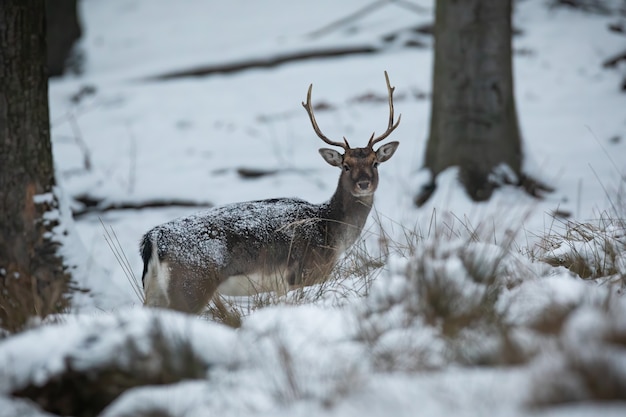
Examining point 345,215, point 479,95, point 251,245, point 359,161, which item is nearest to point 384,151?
point 359,161

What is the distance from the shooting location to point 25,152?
206 inches

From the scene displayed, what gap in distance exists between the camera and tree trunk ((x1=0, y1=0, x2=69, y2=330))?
518 centimetres

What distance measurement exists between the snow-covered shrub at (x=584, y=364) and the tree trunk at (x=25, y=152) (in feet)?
12.0

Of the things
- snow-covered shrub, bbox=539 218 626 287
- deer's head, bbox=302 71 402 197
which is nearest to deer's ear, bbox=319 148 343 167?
deer's head, bbox=302 71 402 197

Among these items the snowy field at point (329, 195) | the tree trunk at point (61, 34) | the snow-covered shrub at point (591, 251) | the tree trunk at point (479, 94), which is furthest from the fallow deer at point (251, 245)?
the tree trunk at point (61, 34)

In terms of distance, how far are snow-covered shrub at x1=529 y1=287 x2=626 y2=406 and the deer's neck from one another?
9.59ft

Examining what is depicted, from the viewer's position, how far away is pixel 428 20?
13.4m

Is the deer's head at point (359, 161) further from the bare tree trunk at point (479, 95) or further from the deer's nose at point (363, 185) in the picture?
the bare tree trunk at point (479, 95)

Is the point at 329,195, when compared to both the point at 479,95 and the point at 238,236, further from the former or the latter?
the point at 238,236

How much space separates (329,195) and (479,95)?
1.92 metres

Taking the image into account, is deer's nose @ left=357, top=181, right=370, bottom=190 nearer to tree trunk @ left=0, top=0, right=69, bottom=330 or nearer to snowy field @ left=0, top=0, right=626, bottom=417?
snowy field @ left=0, top=0, right=626, bottom=417

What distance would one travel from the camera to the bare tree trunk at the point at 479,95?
25.0 feet

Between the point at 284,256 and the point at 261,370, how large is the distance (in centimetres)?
221

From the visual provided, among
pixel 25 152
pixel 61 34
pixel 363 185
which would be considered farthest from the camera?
pixel 61 34
